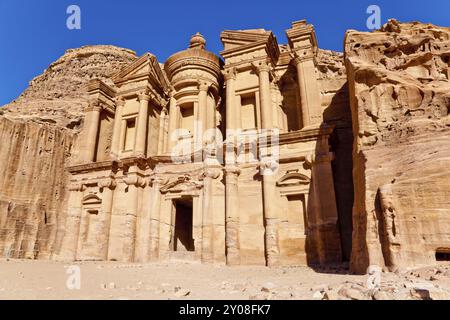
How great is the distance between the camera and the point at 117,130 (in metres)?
20.6

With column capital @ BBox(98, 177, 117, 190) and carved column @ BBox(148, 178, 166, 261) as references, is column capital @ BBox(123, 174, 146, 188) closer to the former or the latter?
carved column @ BBox(148, 178, 166, 261)

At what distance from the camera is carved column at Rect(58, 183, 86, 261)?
17.4m

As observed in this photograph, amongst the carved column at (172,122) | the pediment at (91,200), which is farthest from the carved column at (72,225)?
the carved column at (172,122)

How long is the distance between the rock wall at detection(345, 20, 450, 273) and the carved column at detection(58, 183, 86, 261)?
1522 cm

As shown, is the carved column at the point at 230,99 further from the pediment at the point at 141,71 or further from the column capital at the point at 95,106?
the column capital at the point at 95,106

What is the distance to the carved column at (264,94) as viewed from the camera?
15695 millimetres

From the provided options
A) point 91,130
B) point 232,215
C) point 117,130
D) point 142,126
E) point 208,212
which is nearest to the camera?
point 232,215

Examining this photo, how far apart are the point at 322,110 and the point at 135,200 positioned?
11.3m

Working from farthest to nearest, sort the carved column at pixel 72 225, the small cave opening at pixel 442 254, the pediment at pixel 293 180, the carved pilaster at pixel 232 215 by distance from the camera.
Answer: the carved column at pixel 72 225
the pediment at pixel 293 180
the carved pilaster at pixel 232 215
the small cave opening at pixel 442 254

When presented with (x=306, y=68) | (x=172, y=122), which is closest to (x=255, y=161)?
(x=306, y=68)

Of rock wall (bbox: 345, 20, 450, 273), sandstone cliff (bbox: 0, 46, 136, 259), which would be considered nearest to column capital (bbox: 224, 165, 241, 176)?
rock wall (bbox: 345, 20, 450, 273)

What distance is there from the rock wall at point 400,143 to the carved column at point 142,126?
41.3 ft

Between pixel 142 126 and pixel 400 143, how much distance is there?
14.8 meters

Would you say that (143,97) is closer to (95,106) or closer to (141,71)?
(141,71)
